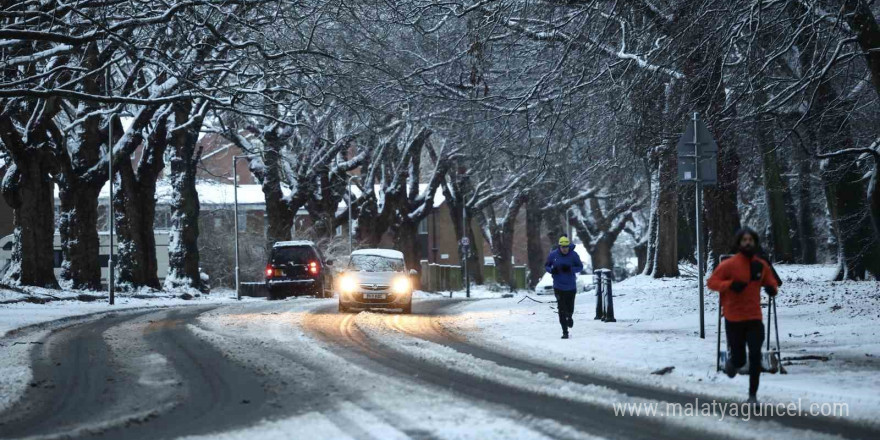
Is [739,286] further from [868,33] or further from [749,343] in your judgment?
[868,33]

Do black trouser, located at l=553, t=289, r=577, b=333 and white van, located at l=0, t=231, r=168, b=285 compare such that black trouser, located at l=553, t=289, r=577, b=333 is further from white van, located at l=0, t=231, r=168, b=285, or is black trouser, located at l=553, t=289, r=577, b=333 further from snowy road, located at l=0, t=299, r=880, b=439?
white van, located at l=0, t=231, r=168, b=285

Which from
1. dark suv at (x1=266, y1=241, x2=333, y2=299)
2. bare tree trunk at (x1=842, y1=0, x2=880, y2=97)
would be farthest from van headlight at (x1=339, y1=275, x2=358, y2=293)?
dark suv at (x1=266, y1=241, x2=333, y2=299)

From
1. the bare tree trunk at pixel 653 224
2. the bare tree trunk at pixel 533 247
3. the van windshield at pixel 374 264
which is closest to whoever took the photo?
the van windshield at pixel 374 264

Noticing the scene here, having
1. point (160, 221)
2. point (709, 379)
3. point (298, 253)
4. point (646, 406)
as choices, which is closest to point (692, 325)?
point (709, 379)

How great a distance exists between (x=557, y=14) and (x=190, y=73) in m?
7.53

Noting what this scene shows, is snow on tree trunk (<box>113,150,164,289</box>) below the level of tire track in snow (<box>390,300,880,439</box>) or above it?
above

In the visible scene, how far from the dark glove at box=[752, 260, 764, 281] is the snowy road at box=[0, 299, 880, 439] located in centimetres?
123

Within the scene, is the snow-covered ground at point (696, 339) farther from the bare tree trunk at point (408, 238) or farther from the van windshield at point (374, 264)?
the bare tree trunk at point (408, 238)

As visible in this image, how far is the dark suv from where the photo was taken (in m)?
40.2

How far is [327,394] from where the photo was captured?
36.2 feet

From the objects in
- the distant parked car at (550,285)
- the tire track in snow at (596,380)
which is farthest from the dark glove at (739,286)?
the distant parked car at (550,285)

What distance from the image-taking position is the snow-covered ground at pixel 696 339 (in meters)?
11.6

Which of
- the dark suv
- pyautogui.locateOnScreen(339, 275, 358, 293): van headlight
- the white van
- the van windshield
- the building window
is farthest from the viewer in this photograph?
the building window

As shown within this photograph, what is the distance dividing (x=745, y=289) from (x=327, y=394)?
12.8 feet
